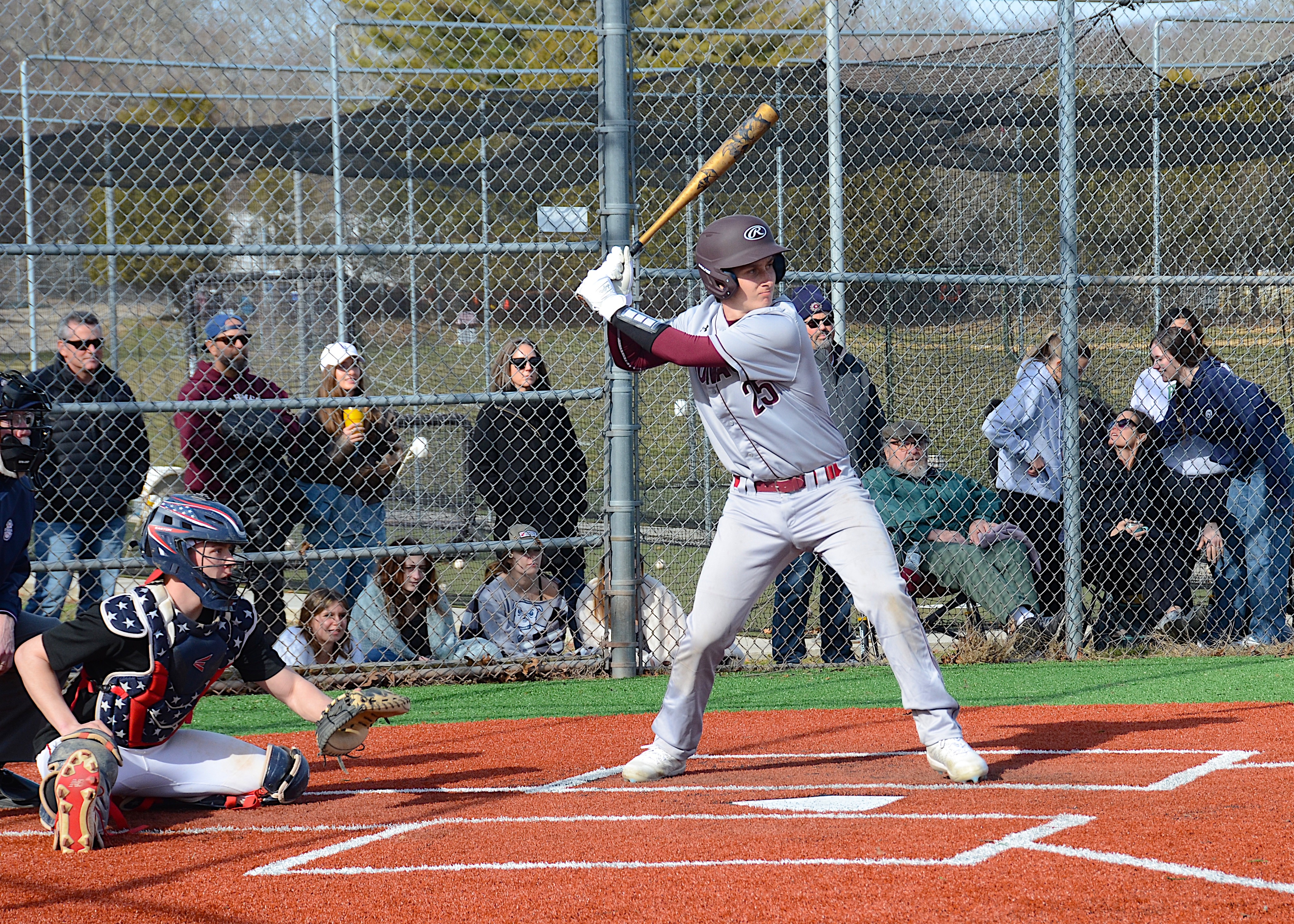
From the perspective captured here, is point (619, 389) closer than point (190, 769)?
No

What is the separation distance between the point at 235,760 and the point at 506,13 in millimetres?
11543

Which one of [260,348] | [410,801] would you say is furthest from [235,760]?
[260,348]

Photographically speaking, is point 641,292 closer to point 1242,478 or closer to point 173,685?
point 173,685

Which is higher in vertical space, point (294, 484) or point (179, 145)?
point (179, 145)

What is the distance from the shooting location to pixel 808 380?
13.4ft

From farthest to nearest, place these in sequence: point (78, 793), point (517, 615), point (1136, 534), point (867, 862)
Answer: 1. point (1136, 534)
2. point (517, 615)
3. point (78, 793)
4. point (867, 862)

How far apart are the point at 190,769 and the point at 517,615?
253 centimetres

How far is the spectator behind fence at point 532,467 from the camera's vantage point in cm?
639

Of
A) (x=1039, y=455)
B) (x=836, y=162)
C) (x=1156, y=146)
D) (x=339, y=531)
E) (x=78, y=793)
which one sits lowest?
(x=78, y=793)

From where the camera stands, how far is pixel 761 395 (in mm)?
4062

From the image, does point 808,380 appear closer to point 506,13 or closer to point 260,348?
point 260,348

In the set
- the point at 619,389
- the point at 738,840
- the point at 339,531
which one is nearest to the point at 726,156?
the point at 619,389

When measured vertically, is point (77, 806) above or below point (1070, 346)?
below

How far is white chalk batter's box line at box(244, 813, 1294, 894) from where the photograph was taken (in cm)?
285
